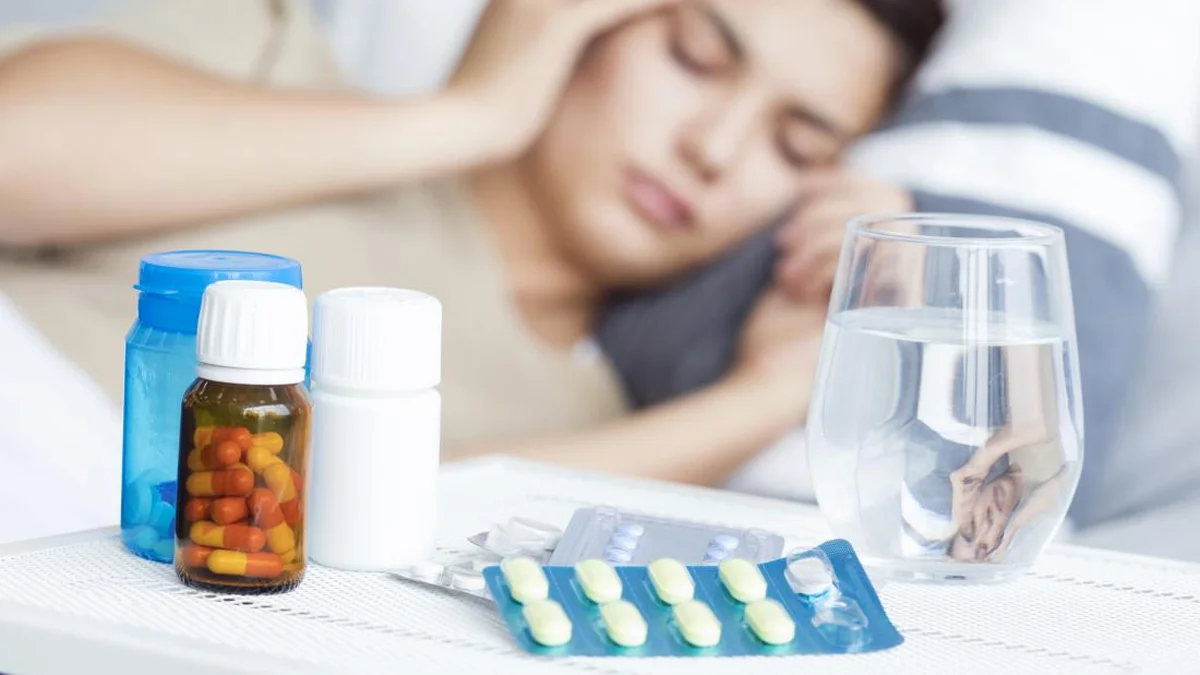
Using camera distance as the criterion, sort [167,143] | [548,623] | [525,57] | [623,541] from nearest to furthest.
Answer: [548,623] < [623,541] < [167,143] < [525,57]

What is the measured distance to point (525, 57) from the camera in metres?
0.93

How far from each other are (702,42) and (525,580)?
59 cm

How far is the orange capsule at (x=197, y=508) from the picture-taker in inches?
16.8

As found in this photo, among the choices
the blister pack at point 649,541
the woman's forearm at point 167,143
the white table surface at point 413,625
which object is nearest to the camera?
the white table surface at point 413,625

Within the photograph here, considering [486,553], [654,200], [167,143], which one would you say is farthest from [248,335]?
[654,200]

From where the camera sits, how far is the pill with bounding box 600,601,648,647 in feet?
1.32

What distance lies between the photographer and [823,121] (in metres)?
0.96

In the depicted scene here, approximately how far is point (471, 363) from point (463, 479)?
253mm

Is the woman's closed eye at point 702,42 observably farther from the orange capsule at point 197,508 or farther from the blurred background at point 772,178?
the orange capsule at point 197,508

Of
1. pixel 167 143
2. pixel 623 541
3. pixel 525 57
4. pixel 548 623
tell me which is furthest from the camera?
pixel 525 57

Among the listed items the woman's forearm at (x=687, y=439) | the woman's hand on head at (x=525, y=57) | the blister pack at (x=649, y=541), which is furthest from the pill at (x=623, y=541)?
the woman's hand on head at (x=525, y=57)

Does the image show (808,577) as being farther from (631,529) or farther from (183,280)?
(183,280)

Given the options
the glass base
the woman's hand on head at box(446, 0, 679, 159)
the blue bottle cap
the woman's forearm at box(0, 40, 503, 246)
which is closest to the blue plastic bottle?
the blue bottle cap

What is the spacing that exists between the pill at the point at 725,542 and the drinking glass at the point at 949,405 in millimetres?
35
